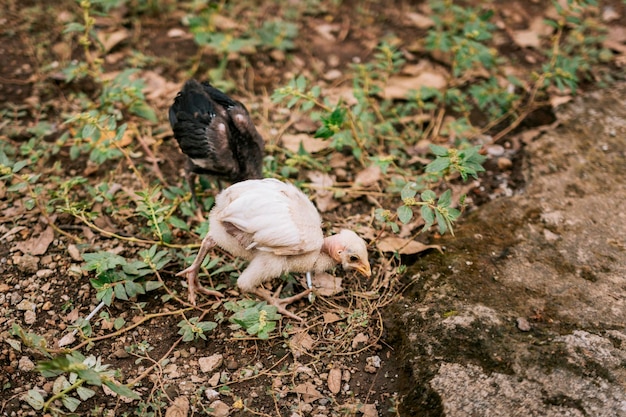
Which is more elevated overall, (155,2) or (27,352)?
(155,2)

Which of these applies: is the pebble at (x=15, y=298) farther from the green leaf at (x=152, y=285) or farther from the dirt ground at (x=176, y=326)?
the green leaf at (x=152, y=285)

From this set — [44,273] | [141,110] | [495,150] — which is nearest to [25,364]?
[44,273]

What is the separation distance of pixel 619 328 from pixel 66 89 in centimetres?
402

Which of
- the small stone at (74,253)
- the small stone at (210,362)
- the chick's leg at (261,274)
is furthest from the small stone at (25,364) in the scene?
the chick's leg at (261,274)

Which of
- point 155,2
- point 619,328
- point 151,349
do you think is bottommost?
point 151,349

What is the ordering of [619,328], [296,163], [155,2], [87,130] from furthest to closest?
[155,2], [296,163], [87,130], [619,328]

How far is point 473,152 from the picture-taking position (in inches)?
119

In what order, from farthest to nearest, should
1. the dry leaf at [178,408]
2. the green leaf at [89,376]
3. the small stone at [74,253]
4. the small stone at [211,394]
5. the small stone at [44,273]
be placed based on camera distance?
the small stone at [74,253], the small stone at [44,273], the small stone at [211,394], the dry leaf at [178,408], the green leaf at [89,376]

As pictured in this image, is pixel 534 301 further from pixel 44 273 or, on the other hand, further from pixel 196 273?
pixel 44 273

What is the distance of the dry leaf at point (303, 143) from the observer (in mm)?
4043

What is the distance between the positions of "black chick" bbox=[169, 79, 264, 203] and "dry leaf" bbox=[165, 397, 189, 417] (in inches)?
53.2

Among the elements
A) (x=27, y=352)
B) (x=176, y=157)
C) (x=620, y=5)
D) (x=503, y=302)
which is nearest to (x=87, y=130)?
(x=176, y=157)

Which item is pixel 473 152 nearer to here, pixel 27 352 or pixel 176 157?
pixel 176 157

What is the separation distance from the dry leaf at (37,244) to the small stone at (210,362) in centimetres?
122
